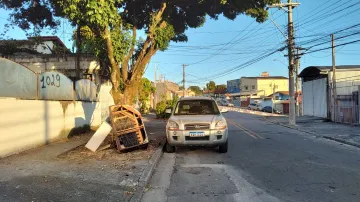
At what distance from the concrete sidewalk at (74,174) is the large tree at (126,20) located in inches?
125

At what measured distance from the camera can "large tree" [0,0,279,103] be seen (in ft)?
32.7

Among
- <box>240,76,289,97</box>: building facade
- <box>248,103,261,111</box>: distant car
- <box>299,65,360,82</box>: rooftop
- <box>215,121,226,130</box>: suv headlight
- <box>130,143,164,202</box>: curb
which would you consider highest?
<box>240,76,289,97</box>: building facade

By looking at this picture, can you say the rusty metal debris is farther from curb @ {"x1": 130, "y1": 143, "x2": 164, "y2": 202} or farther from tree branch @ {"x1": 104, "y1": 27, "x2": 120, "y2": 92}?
tree branch @ {"x1": 104, "y1": 27, "x2": 120, "y2": 92}

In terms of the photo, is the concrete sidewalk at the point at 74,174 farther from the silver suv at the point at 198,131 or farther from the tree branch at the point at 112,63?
the tree branch at the point at 112,63

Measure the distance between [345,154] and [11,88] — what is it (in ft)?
32.6

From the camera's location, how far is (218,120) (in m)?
10.1

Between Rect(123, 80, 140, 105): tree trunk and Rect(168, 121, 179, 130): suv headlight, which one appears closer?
Rect(168, 121, 179, 130): suv headlight

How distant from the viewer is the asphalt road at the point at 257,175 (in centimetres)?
595

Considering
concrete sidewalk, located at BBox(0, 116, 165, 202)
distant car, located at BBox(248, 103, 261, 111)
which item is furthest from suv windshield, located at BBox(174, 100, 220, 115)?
distant car, located at BBox(248, 103, 261, 111)

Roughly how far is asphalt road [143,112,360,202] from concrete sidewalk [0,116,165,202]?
0.43m

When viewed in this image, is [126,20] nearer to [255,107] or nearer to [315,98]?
[315,98]

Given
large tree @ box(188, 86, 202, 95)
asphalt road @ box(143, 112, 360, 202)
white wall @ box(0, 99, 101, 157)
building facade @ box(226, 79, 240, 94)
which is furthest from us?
large tree @ box(188, 86, 202, 95)

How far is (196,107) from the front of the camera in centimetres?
1144

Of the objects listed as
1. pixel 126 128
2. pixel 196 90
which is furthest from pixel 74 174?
pixel 196 90
